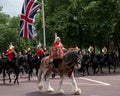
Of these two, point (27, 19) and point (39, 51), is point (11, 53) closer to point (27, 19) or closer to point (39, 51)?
point (39, 51)

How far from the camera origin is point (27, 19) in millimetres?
40344

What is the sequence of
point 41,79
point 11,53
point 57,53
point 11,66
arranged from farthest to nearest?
point 11,66 < point 11,53 < point 41,79 < point 57,53

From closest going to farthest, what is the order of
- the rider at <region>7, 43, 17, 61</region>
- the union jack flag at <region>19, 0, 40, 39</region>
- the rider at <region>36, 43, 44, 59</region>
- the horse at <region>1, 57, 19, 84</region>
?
1. the rider at <region>7, 43, 17, 61</region>
2. the horse at <region>1, 57, 19, 84</region>
3. the rider at <region>36, 43, 44, 59</region>
4. the union jack flag at <region>19, 0, 40, 39</region>

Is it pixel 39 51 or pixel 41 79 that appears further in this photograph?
pixel 39 51

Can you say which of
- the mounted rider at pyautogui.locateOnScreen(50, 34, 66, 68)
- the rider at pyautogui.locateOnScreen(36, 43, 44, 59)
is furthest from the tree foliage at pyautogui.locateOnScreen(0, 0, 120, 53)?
the mounted rider at pyautogui.locateOnScreen(50, 34, 66, 68)

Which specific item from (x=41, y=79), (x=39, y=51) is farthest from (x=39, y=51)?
(x=41, y=79)

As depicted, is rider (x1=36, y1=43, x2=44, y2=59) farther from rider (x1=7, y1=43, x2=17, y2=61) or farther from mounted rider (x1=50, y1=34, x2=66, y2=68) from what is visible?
mounted rider (x1=50, y1=34, x2=66, y2=68)

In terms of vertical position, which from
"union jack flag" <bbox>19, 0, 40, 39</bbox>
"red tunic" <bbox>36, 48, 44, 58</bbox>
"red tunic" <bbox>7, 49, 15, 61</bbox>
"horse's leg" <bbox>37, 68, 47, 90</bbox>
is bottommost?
"horse's leg" <bbox>37, 68, 47, 90</bbox>

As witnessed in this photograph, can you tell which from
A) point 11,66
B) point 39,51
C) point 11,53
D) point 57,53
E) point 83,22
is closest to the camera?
point 57,53

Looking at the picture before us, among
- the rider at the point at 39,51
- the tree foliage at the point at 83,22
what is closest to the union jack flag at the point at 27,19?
the tree foliage at the point at 83,22

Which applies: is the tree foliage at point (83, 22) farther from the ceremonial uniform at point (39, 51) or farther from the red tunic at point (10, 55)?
the red tunic at point (10, 55)

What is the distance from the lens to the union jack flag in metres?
40.4

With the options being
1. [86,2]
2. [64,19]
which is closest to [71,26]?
[64,19]

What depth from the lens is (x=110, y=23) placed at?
4203 centimetres
